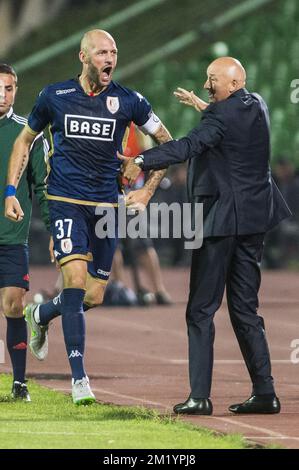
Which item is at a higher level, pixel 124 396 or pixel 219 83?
pixel 219 83

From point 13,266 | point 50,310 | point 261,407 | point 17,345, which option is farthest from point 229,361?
point 261,407

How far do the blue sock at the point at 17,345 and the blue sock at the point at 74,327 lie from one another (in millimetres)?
690

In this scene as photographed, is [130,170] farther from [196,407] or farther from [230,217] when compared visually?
[196,407]

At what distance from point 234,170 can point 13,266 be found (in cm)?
178

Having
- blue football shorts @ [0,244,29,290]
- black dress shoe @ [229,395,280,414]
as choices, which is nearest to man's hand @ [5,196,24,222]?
blue football shorts @ [0,244,29,290]

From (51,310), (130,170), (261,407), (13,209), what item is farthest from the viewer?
(51,310)

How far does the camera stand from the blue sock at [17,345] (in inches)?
443

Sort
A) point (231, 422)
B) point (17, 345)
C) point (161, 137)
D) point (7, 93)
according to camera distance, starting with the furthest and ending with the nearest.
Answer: point (17, 345) → point (7, 93) → point (161, 137) → point (231, 422)

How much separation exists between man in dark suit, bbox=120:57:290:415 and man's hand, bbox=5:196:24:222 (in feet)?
2.59

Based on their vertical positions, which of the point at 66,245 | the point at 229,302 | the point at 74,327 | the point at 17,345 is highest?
the point at 66,245

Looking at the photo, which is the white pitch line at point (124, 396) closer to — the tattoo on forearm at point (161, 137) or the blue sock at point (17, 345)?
the blue sock at point (17, 345)

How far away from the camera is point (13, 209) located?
35.1 ft

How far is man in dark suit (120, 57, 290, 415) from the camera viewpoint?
10.4 m
